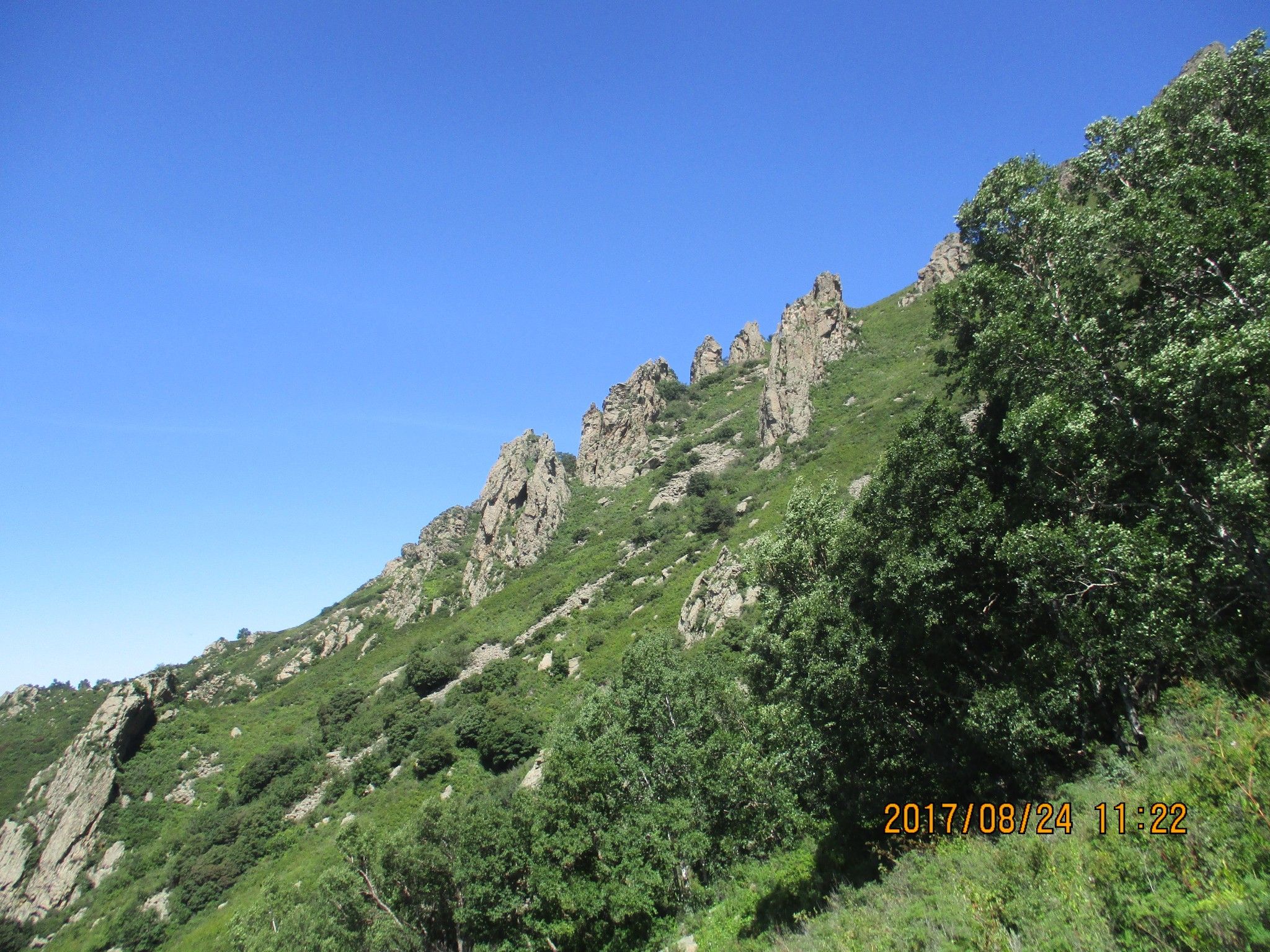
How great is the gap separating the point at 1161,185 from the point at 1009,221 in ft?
11.6

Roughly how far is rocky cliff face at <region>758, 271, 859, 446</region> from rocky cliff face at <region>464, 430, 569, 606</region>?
33.3m

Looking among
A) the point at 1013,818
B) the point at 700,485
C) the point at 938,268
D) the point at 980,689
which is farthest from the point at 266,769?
the point at 938,268

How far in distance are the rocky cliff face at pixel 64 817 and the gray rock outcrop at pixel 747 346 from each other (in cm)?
11098

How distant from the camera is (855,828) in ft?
66.1

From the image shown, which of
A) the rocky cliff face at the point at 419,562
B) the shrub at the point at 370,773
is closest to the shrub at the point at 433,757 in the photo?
the shrub at the point at 370,773

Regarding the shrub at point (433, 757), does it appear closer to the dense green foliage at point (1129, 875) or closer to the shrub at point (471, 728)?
the shrub at point (471, 728)

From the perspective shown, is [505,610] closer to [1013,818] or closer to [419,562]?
[419,562]

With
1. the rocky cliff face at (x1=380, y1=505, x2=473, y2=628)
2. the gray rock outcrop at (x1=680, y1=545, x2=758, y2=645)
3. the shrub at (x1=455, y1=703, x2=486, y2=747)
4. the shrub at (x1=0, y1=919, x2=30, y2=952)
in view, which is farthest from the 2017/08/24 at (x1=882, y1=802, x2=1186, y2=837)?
the rocky cliff face at (x1=380, y1=505, x2=473, y2=628)

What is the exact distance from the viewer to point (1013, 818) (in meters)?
12.5

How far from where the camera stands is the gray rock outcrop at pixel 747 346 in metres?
126

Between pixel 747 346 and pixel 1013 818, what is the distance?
402 ft

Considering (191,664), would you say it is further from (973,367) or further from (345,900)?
(973,367)

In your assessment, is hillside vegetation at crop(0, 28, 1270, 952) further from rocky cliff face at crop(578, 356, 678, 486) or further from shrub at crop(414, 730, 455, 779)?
rocky cliff face at crop(578, 356, 678, 486)

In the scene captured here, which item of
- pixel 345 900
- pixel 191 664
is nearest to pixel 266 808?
pixel 345 900
